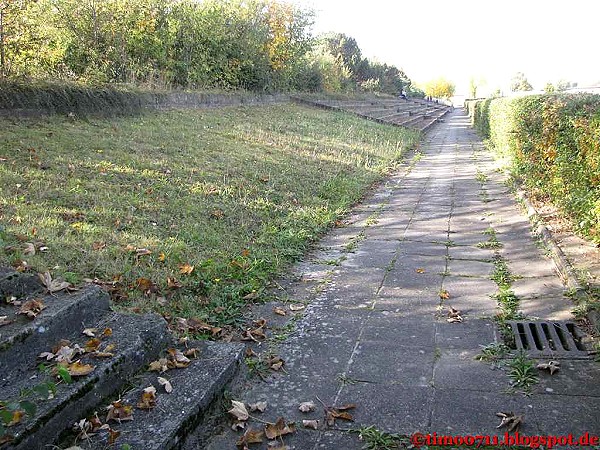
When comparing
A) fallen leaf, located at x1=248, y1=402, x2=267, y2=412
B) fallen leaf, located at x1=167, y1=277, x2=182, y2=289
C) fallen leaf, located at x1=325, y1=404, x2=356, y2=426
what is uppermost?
fallen leaf, located at x1=167, y1=277, x2=182, y2=289

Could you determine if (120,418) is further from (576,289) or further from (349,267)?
(576,289)

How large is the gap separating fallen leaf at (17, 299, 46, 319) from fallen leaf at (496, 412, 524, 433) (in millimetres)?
2656

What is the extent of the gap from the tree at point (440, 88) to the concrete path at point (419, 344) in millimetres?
90937

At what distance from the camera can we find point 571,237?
5652 mm

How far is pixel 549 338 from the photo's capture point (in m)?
3.54

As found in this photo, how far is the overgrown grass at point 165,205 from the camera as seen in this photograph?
416 centimetres

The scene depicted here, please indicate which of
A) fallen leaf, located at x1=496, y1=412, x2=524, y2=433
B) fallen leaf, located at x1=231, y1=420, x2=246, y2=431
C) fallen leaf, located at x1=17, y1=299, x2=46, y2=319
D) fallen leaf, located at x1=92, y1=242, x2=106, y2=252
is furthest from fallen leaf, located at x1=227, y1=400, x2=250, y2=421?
fallen leaf, located at x1=92, y1=242, x2=106, y2=252

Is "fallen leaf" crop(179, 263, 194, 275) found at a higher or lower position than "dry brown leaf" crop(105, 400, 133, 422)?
higher

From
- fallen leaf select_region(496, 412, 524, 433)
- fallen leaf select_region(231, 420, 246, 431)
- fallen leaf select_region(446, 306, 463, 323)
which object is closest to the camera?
fallen leaf select_region(496, 412, 524, 433)

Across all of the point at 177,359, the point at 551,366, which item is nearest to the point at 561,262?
the point at 551,366

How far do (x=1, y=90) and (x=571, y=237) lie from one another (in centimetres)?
855

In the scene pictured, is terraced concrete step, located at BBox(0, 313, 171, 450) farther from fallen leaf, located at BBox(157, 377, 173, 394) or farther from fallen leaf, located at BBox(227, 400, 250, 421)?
fallen leaf, located at BBox(227, 400, 250, 421)

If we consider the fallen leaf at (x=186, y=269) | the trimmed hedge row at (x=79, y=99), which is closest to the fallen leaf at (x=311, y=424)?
the fallen leaf at (x=186, y=269)

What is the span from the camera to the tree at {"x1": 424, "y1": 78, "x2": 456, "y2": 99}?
91500 millimetres
